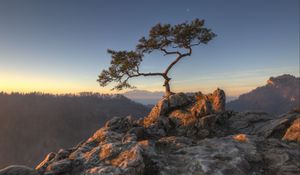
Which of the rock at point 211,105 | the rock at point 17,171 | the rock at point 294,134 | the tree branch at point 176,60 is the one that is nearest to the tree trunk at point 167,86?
the tree branch at point 176,60

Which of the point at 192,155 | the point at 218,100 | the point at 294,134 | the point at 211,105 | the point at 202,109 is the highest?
the point at 218,100

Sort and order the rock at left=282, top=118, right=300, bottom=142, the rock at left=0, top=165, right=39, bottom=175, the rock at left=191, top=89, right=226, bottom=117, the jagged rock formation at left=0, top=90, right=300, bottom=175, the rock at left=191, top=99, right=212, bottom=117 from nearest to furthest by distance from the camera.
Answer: the rock at left=0, top=165, right=39, bottom=175
the jagged rock formation at left=0, top=90, right=300, bottom=175
the rock at left=282, top=118, right=300, bottom=142
the rock at left=191, top=99, right=212, bottom=117
the rock at left=191, top=89, right=226, bottom=117

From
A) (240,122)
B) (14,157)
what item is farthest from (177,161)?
(14,157)

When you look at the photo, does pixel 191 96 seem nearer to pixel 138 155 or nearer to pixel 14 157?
pixel 138 155

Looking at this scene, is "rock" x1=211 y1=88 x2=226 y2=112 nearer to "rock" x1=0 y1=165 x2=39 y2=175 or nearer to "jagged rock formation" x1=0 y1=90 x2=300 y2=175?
"jagged rock formation" x1=0 y1=90 x2=300 y2=175

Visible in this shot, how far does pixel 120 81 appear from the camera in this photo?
106 ft

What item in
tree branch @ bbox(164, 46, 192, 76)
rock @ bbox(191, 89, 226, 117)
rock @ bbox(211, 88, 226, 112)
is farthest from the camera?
tree branch @ bbox(164, 46, 192, 76)

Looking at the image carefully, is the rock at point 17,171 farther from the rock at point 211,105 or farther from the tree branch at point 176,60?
the tree branch at point 176,60

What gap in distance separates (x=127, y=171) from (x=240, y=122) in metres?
15.8

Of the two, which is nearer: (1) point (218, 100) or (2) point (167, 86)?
(1) point (218, 100)

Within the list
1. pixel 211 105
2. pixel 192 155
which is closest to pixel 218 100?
pixel 211 105

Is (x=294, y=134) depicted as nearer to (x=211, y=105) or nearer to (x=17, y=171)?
(x=211, y=105)

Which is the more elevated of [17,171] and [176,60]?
[176,60]

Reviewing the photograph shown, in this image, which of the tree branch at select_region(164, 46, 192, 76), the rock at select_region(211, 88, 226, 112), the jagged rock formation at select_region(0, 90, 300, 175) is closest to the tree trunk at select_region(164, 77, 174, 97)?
the tree branch at select_region(164, 46, 192, 76)
